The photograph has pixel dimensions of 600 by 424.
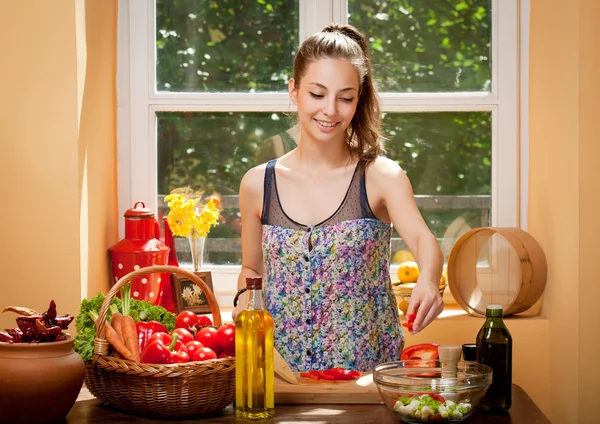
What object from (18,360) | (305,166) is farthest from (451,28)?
(18,360)

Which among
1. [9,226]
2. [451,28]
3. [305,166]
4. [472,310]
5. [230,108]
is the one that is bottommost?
[472,310]

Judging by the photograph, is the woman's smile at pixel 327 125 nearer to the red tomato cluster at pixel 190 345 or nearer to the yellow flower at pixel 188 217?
the red tomato cluster at pixel 190 345

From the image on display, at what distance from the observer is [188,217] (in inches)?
133

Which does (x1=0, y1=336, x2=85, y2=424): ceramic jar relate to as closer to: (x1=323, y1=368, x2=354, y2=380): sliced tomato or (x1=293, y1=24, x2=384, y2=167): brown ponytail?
(x1=323, y1=368, x2=354, y2=380): sliced tomato

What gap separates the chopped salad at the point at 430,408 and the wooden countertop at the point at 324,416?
2.5 inches

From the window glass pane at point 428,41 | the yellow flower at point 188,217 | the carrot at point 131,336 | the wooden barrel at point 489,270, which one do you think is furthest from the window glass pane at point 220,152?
the carrot at point 131,336

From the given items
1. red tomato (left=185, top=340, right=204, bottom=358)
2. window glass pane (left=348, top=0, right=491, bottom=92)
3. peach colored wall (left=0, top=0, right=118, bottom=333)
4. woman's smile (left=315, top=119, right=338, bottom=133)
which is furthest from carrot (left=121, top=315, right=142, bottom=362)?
window glass pane (left=348, top=0, right=491, bottom=92)

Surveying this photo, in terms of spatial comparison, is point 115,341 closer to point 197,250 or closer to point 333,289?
point 333,289

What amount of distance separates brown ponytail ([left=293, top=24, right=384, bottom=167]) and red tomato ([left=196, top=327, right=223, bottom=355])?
0.86 metres

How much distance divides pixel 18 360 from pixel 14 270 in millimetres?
1393

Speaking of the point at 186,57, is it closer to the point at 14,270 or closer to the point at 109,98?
the point at 109,98

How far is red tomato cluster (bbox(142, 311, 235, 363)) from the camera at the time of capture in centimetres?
178

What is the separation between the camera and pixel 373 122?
2.59 metres

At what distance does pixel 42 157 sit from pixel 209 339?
145 cm
